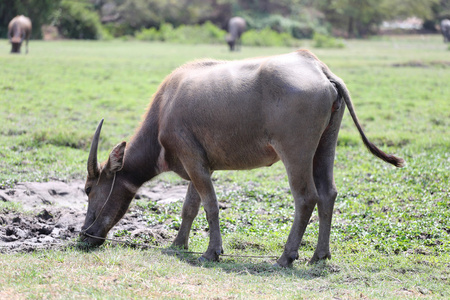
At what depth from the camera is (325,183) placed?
629 centimetres

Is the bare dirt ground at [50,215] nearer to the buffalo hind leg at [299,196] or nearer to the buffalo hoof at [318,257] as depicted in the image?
the buffalo hind leg at [299,196]

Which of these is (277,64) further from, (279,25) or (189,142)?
(279,25)

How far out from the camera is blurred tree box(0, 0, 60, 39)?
39125 mm

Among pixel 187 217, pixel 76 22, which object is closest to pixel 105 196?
pixel 187 217

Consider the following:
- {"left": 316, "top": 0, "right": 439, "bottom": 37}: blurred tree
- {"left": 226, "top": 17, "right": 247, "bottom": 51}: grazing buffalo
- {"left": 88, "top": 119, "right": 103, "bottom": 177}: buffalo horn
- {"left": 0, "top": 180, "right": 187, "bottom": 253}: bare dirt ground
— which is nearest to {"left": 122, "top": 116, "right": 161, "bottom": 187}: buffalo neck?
{"left": 88, "top": 119, "right": 103, "bottom": 177}: buffalo horn

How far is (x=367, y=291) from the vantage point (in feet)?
16.9

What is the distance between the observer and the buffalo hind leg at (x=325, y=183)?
20.4 feet

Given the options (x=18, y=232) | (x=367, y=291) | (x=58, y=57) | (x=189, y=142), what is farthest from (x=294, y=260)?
(x=58, y=57)

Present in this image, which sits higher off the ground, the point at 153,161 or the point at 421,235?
the point at 153,161

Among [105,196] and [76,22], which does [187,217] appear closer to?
[105,196]

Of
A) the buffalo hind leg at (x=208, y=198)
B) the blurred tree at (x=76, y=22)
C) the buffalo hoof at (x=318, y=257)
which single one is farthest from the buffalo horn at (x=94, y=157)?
the blurred tree at (x=76, y=22)

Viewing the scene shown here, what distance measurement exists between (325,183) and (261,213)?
6.39 feet

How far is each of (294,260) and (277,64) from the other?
210 cm

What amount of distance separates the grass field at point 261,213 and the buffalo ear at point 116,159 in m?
0.88
